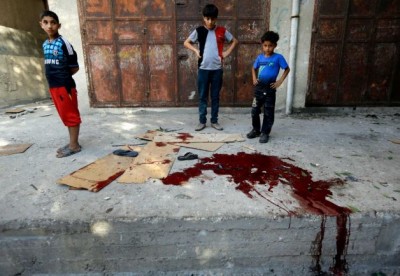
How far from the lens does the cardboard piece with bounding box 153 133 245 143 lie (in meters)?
3.65

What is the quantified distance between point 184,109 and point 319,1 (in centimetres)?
316

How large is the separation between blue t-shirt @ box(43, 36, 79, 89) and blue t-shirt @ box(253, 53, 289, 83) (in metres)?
2.32

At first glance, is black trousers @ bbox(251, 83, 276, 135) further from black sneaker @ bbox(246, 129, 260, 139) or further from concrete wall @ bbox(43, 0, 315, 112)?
concrete wall @ bbox(43, 0, 315, 112)

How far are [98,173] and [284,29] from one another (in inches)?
163

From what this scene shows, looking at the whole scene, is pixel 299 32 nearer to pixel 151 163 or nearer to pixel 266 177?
pixel 266 177

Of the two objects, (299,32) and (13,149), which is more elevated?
(299,32)

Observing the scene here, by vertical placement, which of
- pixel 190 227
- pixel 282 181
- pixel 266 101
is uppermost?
pixel 266 101

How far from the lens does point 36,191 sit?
239 cm

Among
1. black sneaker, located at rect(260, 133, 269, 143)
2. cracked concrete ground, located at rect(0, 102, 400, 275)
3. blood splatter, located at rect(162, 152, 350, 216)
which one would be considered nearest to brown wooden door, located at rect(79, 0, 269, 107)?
black sneaker, located at rect(260, 133, 269, 143)

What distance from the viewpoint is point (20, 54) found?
271 inches

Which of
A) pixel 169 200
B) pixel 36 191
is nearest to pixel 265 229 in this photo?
pixel 169 200

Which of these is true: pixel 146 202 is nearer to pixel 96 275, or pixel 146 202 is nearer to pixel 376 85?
pixel 96 275

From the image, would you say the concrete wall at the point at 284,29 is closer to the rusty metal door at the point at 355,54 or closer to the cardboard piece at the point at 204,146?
the rusty metal door at the point at 355,54

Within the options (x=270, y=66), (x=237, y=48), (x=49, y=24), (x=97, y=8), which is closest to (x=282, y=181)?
(x=270, y=66)
